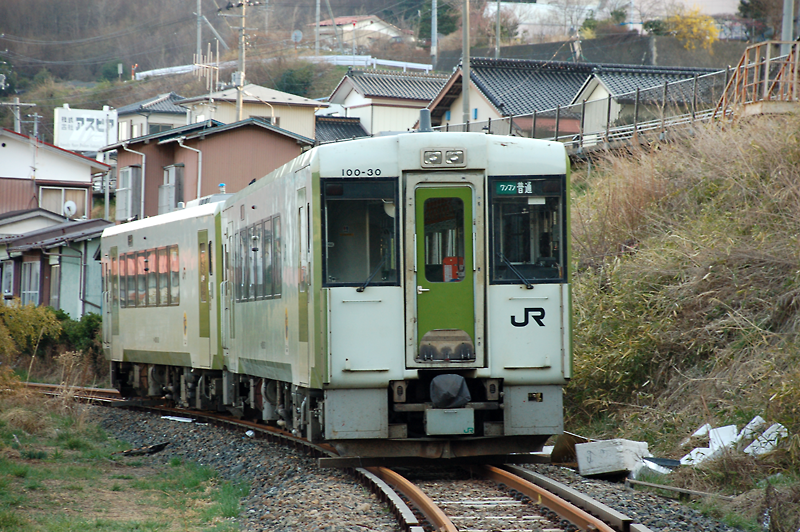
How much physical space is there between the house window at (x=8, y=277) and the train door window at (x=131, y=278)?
16389mm

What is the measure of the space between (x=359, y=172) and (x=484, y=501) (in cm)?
288

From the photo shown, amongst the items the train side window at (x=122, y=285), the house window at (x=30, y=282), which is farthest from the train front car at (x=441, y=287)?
the house window at (x=30, y=282)

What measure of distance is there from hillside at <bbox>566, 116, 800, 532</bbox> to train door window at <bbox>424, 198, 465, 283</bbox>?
244 centimetres

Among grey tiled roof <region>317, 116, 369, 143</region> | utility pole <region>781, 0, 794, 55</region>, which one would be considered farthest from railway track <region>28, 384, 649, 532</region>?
grey tiled roof <region>317, 116, 369, 143</region>

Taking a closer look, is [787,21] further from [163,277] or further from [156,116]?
[156,116]

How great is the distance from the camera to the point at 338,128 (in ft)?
140

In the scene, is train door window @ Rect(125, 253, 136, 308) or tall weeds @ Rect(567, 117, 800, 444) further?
train door window @ Rect(125, 253, 136, 308)

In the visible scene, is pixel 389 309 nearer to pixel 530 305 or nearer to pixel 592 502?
pixel 530 305

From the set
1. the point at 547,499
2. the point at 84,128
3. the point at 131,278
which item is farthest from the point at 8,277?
the point at 547,499

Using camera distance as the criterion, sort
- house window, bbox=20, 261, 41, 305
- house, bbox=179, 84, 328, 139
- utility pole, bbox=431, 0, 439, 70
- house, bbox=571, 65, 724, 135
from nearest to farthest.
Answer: house, bbox=571, 65, 724, 135 < house window, bbox=20, 261, 41, 305 < house, bbox=179, 84, 328, 139 < utility pole, bbox=431, 0, 439, 70

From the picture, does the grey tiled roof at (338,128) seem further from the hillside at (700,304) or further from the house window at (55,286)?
the hillside at (700,304)

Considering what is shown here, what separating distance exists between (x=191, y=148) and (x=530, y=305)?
2182 cm

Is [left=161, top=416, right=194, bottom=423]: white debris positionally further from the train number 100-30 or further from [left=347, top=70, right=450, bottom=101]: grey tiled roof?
[left=347, top=70, right=450, bottom=101]: grey tiled roof

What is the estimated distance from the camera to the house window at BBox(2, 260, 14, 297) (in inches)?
1238
